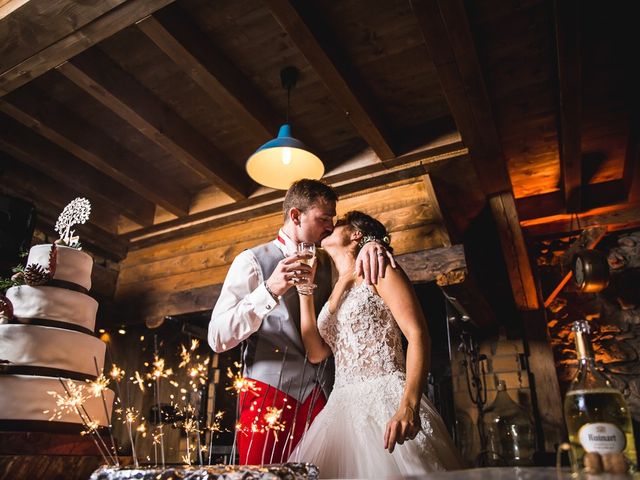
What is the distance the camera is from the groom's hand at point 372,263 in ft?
6.11

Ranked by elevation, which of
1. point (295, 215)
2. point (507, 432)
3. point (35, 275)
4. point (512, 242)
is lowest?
point (507, 432)

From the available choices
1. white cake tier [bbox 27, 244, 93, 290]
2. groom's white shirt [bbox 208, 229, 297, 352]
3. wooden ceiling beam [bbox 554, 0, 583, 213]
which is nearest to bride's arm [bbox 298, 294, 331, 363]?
groom's white shirt [bbox 208, 229, 297, 352]

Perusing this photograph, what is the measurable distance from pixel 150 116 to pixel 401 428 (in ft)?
9.04

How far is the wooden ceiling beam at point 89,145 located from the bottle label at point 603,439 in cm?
353

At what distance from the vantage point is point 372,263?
1.88 metres

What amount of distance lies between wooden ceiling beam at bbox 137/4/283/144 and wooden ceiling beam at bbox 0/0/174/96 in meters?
0.21

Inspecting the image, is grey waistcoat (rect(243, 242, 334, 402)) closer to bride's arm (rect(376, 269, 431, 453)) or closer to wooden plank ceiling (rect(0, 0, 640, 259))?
bride's arm (rect(376, 269, 431, 453))

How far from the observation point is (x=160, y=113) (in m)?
3.40

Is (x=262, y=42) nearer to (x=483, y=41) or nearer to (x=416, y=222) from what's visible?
(x=483, y=41)

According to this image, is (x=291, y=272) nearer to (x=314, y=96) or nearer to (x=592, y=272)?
(x=314, y=96)

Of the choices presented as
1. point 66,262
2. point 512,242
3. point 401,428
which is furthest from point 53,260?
point 512,242

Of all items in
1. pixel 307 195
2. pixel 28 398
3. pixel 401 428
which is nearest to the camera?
pixel 401 428

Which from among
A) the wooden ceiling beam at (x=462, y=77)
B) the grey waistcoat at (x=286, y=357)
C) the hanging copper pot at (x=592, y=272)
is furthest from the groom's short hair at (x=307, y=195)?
the hanging copper pot at (x=592, y=272)

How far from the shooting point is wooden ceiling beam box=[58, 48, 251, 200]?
293cm
